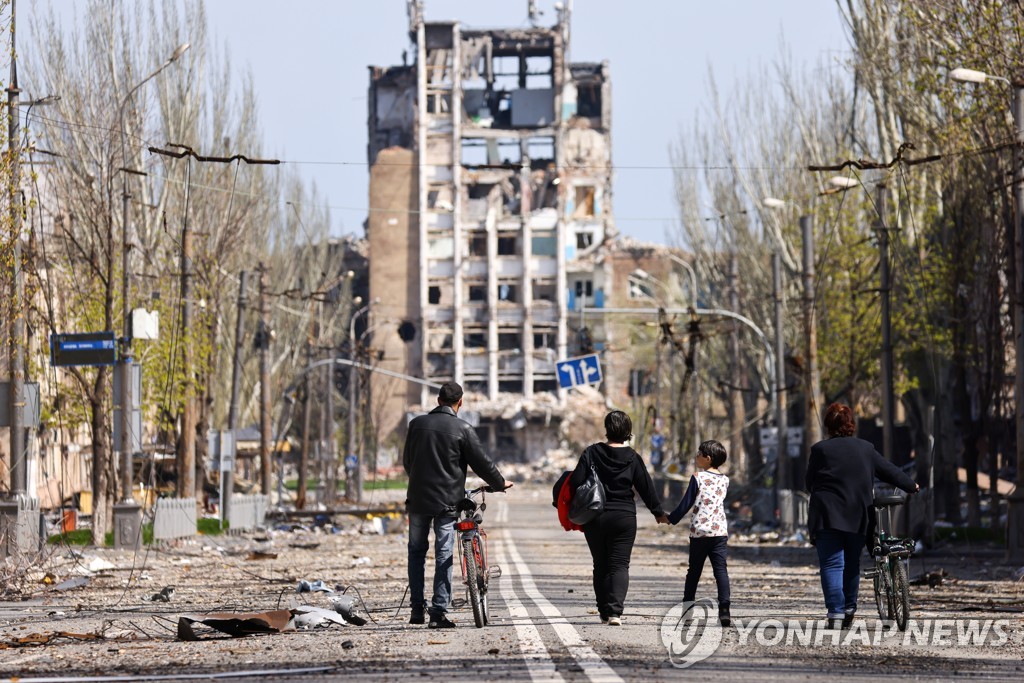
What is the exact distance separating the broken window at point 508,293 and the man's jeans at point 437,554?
106797 mm

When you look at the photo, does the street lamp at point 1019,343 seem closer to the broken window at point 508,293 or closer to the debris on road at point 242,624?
the debris on road at point 242,624

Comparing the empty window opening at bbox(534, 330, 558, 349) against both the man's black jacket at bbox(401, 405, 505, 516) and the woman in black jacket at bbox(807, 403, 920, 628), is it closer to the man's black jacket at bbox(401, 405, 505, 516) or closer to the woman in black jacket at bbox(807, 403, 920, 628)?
the man's black jacket at bbox(401, 405, 505, 516)

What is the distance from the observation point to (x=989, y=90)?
2905 centimetres

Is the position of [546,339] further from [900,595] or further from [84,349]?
[900,595]

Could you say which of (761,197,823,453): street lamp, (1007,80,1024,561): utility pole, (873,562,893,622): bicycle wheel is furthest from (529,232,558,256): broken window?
(873,562,893,622): bicycle wheel

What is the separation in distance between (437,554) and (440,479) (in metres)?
0.55

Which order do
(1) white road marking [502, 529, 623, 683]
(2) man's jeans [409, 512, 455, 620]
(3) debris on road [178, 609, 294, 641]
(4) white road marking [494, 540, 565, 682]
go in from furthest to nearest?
(2) man's jeans [409, 512, 455, 620] → (3) debris on road [178, 609, 294, 641] → (4) white road marking [494, 540, 565, 682] → (1) white road marking [502, 529, 623, 683]

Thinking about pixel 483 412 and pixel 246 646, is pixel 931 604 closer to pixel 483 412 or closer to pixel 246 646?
pixel 246 646

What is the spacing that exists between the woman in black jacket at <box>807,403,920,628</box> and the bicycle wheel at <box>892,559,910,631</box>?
12.1 inches

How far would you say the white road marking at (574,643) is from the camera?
9.74 metres

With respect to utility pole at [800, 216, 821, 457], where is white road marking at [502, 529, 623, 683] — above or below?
below

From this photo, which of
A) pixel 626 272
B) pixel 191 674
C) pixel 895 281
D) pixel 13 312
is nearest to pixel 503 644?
pixel 191 674

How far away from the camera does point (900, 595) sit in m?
13.3

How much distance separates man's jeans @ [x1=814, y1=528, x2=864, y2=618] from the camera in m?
13.0
